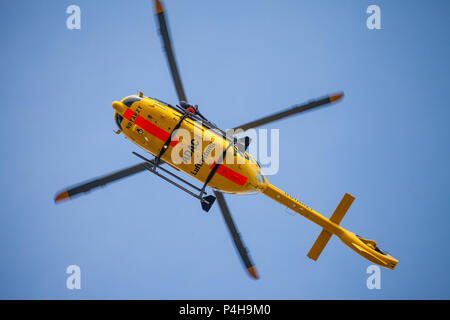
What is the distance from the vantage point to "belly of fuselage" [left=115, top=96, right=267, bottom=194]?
36.6 feet

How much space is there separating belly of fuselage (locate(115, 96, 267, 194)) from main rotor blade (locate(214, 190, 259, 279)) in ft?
3.18

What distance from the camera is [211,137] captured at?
11.3 m

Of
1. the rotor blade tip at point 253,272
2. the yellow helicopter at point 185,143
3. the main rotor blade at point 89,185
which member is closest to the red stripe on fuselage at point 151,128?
the yellow helicopter at point 185,143

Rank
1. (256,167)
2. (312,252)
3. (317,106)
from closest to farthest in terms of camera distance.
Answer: (317,106)
(256,167)
(312,252)

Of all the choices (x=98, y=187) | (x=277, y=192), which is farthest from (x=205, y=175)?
(x=98, y=187)

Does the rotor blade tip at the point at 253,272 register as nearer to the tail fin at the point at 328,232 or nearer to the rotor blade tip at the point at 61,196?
the tail fin at the point at 328,232

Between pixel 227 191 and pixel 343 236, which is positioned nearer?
pixel 227 191

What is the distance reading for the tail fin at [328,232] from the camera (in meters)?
12.6

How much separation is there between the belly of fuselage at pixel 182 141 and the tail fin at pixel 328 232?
333 centimetres

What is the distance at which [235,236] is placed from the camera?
12258 mm

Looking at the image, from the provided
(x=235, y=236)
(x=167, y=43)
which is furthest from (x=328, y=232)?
(x=167, y=43)

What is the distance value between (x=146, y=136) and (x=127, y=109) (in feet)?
3.14

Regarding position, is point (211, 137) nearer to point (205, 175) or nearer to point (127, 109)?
point (205, 175)

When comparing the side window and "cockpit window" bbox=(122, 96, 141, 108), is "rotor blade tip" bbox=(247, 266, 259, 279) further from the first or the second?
"cockpit window" bbox=(122, 96, 141, 108)
